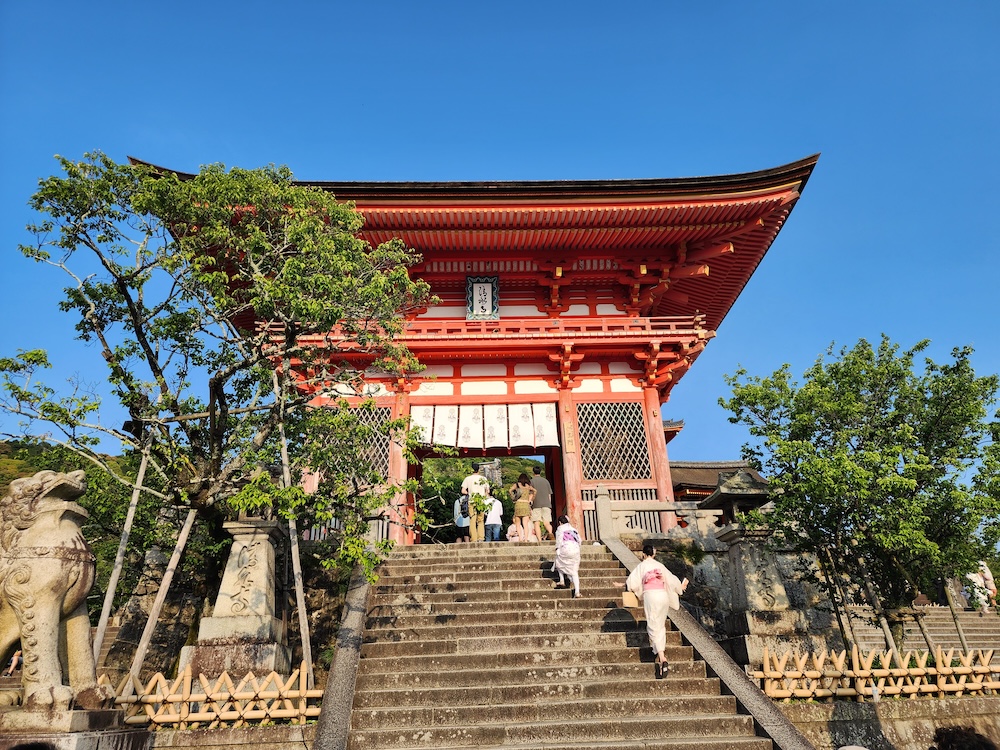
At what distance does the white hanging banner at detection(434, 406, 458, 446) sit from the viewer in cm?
1375

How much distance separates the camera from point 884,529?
7.14 meters

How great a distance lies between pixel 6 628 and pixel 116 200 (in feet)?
17.1

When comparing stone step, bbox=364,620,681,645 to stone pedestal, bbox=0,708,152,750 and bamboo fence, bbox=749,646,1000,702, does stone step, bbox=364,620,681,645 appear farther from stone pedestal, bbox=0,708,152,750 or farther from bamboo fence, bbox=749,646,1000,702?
stone pedestal, bbox=0,708,152,750

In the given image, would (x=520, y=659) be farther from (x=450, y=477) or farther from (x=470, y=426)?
(x=470, y=426)

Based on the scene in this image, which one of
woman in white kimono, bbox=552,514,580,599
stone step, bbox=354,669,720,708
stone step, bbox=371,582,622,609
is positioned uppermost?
woman in white kimono, bbox=552,514,580,599

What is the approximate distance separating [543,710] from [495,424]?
841 cm

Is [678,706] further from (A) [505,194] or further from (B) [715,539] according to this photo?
(A) [505,194]

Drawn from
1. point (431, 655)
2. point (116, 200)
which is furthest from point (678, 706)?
point (116, 200)

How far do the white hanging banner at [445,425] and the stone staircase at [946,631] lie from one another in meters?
10.5

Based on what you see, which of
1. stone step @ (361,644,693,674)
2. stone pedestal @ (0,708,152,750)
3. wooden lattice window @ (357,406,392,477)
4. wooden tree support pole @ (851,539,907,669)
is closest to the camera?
stone pedestal @ (0,708,152,750)

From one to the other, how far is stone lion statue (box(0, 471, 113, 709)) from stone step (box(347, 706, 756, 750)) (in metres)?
2.45

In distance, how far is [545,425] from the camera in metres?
13.8

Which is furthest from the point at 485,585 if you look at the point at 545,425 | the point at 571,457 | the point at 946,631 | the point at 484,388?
the point at 946,631

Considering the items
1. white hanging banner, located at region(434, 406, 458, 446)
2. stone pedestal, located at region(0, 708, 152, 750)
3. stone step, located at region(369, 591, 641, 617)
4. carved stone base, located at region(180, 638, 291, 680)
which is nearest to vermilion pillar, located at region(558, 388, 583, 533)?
white hanging banner, located at region(434, 406, 458, 446)
